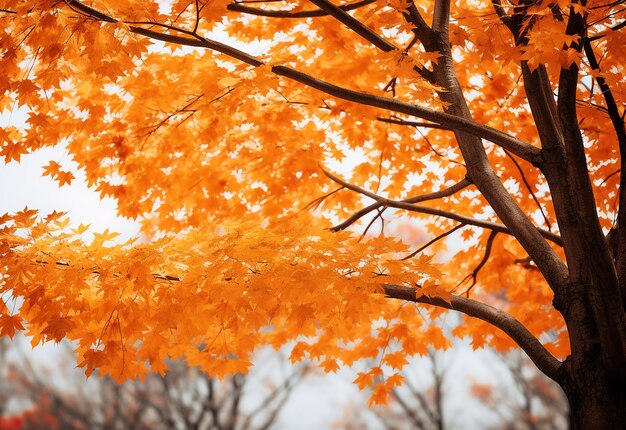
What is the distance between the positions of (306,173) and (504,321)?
2.71m

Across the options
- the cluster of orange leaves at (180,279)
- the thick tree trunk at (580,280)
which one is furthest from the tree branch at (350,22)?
the cluster of orange leaves at (180,279)

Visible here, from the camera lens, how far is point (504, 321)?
3.99 m

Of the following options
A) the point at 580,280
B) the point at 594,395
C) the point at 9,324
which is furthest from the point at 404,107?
the point at 9,324

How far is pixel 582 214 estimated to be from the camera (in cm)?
362

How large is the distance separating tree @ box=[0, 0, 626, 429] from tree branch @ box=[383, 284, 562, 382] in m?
0.01

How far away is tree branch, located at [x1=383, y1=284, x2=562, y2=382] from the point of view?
3764 mm

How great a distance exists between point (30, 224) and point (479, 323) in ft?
14.0

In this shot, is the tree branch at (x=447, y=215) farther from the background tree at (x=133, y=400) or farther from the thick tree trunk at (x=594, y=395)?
the background tree at (x=133, y=400)

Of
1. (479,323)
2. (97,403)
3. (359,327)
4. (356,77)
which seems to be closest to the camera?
(356,77)

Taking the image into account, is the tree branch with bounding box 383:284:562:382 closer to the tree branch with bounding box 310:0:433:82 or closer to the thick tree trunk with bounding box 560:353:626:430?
the thick tree trunk with bounding box 560:353:626:430

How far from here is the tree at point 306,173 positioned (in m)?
3.49

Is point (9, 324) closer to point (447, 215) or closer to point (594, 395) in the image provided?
point (447, 215)

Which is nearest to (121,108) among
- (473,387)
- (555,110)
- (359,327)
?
(359,327)

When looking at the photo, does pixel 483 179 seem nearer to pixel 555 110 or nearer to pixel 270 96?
pixel 555 110
